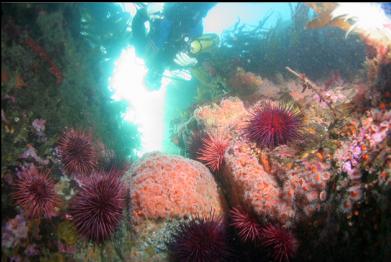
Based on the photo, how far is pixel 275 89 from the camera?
919cm

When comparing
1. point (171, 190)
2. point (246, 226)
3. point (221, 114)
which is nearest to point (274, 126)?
point (246, 226)

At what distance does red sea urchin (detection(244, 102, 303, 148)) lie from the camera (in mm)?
5230

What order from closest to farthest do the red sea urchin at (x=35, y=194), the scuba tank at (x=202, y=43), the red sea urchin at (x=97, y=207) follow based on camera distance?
the red sea urchin at (x=35, y=194), the red sea urchin at (x=97, y=207), the scuba tank at (x=202, y=43)

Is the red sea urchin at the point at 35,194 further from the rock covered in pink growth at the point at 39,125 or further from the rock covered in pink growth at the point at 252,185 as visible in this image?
the rock covered in pink growth at the point at 252,185

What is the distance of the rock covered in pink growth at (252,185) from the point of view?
4.76 m

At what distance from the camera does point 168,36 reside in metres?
10.0

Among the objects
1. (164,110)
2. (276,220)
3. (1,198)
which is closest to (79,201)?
(1,198)

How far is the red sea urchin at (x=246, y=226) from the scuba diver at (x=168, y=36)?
702 cm

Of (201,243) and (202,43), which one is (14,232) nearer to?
(201,243)

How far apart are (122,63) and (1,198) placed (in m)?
6.66

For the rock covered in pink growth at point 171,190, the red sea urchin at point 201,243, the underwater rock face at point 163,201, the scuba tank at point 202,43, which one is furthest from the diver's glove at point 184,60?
the red sea urchin at point 201,243

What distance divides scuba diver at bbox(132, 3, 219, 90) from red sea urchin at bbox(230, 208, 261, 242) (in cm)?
702

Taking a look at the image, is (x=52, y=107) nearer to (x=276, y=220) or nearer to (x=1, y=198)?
(x=1, y=198)

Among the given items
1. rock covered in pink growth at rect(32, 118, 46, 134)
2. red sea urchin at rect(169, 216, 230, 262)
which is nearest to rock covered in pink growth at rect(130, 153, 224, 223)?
red sea urchin at rect(169, 216, 230, 262)
